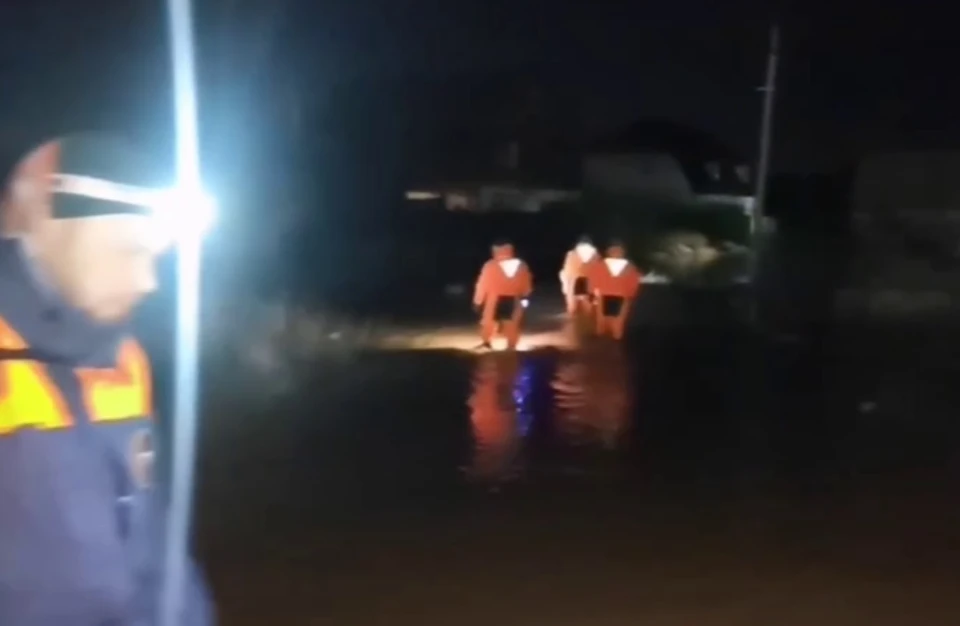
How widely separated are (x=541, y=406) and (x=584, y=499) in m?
3.58

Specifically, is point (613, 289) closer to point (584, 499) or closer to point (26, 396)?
point (584, 499)

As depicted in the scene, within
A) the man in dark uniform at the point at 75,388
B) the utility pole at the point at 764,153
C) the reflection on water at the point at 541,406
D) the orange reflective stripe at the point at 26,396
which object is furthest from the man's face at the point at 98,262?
the utility pole at the point at 764,153

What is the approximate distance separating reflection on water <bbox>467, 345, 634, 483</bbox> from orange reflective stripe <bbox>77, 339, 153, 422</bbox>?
744cm

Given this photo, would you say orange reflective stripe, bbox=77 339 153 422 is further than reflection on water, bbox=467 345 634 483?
No

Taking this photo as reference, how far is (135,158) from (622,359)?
14.7 metres

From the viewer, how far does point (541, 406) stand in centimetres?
1309

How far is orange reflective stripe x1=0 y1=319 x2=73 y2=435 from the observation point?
2502 mm

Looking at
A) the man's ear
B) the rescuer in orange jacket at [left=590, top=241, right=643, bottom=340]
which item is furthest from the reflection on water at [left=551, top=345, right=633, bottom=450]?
the man's ear

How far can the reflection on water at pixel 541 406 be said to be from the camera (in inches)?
436

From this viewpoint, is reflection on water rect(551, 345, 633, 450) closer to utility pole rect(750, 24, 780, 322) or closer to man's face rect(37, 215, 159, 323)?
man's face rect(37, 215, 159, 323)

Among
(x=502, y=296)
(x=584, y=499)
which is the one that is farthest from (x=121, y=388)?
(x=502, y=296)

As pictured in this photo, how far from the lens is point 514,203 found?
40.5 metres

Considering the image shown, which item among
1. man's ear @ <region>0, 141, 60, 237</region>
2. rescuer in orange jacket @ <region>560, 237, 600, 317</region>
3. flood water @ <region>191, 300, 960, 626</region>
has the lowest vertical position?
rescuer in orange jacket @ <region>560, 237, 600, 317</region>

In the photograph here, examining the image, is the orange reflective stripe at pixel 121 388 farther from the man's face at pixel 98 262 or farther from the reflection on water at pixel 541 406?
the reflection on water at pixel 541 406
